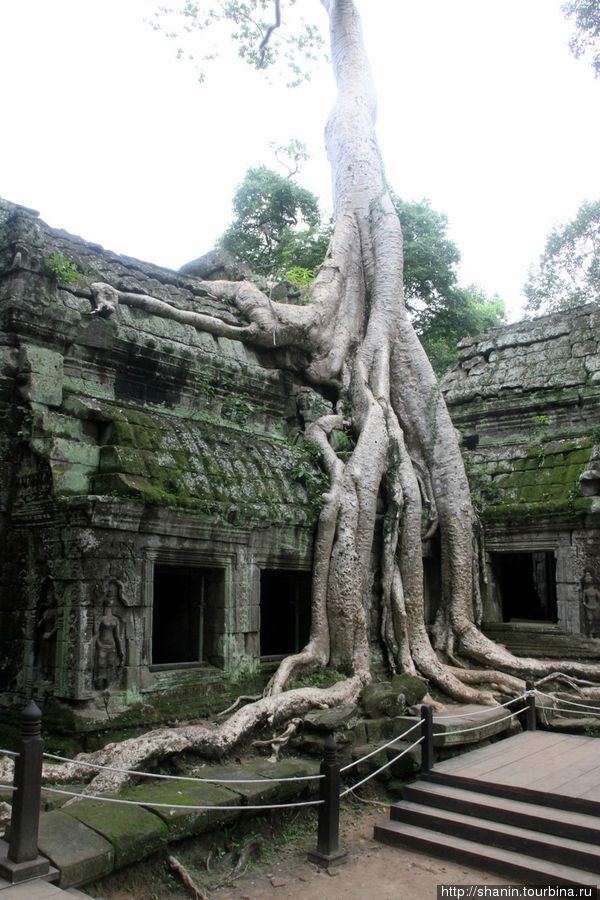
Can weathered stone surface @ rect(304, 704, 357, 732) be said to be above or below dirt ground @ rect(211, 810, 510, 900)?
above

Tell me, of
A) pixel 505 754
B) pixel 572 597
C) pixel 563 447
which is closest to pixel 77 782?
pixel 505 754

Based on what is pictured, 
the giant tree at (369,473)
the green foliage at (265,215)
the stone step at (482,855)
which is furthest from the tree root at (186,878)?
the green foliage at (265,215)

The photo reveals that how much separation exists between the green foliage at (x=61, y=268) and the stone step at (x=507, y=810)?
4.95 m

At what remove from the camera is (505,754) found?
5918 mm

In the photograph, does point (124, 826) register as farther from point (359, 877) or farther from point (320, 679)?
point (320, 679)

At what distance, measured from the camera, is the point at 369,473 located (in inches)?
299

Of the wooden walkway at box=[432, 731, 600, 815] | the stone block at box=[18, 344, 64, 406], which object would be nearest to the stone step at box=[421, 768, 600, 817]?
the wooden walkway at box=[432, 731, 600, 815]

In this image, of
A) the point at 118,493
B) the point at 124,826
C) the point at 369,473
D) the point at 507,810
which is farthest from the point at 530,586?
the point at 124,826

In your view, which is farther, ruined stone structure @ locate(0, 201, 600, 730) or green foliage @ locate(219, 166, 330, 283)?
green foliage @ locate(219, 166, 330, 283)

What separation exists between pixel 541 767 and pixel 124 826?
330 cm

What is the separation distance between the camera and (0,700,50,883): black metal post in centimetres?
323

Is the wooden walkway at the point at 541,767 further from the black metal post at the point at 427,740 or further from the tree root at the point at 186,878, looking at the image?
the tree root at the point at 186,878

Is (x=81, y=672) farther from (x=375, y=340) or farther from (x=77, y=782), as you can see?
(x=375, y=340)

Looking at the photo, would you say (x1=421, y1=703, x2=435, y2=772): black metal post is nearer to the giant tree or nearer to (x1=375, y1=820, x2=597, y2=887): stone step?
(x1=375, y1=820, x2=597, y2=887): stone step
